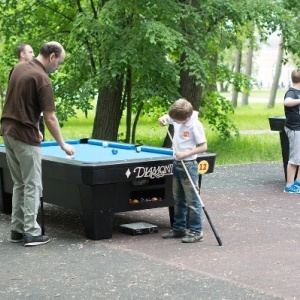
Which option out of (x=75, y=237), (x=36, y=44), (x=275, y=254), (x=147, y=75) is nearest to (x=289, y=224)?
(x=275, y=254)

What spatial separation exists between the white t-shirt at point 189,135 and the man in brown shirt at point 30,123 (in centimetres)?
101

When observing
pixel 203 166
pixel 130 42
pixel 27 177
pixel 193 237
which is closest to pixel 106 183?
pixel 27 177

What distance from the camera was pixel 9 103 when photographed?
8328mm

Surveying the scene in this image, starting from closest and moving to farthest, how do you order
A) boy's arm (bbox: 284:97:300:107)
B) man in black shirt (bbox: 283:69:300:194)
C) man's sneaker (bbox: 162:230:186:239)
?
man's sneaker (bbox: 162:230:186:239) < boy's arm (bbox: 284:97:300:107) < man in black shirt (bbox: 283:69:300:194)

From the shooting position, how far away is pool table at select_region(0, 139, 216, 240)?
8.42 meters

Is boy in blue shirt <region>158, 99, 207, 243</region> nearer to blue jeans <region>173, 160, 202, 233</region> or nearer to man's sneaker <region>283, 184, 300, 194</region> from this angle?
blue jeans <region>173, 160, 202, 233</region>

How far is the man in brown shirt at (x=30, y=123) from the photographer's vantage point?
8.18 meters

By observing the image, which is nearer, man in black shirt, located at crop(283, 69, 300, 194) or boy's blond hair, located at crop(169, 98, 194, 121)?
boy's blond hair, located at crop(169, 98, 194, 121)

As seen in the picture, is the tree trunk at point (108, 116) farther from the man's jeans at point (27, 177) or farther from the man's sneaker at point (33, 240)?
the man's sneaker at point (33, 240)

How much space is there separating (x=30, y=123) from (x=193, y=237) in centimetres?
186

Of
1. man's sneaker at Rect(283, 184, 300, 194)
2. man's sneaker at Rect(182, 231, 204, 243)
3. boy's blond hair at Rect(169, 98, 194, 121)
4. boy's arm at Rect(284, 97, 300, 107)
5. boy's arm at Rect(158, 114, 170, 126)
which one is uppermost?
boy's blond hair at Rect(169, 98, 194, 121)

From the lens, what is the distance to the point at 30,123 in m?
8.23

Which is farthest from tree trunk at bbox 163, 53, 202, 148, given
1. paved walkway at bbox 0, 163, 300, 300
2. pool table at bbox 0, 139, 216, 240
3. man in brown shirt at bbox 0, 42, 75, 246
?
man in brown shirt at bbox 0, 42, 75, 246

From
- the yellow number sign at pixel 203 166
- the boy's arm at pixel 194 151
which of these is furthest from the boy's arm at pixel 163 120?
the yellow number sign at pixel 203 166
